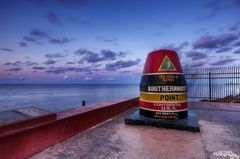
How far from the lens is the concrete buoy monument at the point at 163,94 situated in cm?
416

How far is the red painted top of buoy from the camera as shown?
4297 millimetres

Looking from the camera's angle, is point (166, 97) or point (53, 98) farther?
point (53, 98)

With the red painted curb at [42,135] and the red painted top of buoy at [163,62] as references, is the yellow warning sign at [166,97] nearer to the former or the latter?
the red painted top of buoy at [163,62]

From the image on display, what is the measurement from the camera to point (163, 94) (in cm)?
417

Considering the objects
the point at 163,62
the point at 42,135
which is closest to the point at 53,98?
the point at 163,62

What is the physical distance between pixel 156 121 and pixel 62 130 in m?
2.03

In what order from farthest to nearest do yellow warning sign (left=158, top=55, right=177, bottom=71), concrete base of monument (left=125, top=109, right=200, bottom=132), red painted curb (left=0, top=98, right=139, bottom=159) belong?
yellow warning sign (left=158, top=55, right=177, bottom=71), concrete base of monument (left=125, top=109, right=200, bottom=132), red painted curb (left=0, top=98, right=139, bottom=159)

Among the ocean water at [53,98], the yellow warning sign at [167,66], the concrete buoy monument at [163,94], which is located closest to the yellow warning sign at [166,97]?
the concrete buoy monument at [163,94]

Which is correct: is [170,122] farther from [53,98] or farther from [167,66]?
[53,98]

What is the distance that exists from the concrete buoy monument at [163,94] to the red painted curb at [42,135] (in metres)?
1.08

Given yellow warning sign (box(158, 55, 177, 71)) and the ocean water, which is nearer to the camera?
yellow warning sign (box(158, 55, 177, 71))

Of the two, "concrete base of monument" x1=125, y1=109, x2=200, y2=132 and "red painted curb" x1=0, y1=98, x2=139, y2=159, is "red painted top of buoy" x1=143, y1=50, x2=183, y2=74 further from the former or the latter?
"red painted curb" x1=0, y1=98, x2=139, y2=159

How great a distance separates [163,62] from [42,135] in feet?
9.77

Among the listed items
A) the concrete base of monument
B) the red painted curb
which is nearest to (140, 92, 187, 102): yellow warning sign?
the concrete base of monument
